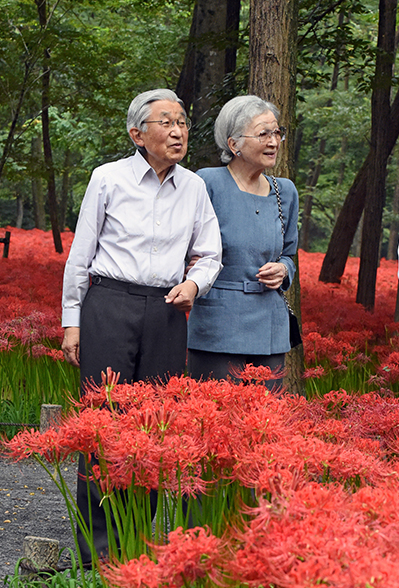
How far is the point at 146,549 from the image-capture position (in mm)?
1883

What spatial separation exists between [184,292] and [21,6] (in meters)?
13.3

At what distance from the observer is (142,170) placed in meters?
2.91

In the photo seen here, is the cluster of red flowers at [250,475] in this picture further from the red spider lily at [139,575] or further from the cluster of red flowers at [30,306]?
the cluster of red flowers at [30,306]

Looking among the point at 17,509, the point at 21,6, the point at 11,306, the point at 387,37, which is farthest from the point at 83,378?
the point at 21,6

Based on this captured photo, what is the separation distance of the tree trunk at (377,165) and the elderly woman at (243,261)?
6.91 m

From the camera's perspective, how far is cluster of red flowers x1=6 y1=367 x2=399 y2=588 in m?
1.27

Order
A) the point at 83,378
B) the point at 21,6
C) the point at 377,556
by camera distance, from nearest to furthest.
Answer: the point at 377,556 → the point at 83,378 → the point at 21,6

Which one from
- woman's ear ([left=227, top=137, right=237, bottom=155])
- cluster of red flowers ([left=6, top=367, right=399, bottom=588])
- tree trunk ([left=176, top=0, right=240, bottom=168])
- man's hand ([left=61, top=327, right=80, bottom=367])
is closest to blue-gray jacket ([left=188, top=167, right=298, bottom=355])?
woman's ear ([left=227, top=137, right=237, bottom=155])

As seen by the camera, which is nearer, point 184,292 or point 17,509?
point 184,292

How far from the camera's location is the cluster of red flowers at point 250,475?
1.27m

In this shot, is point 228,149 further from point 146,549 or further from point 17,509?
point 17,509

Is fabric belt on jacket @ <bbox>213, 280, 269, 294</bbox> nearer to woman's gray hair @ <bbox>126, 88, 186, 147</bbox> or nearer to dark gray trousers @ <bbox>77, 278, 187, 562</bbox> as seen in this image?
dark gray trousers @ <bbox>77, 278, 187, 562</bbox>

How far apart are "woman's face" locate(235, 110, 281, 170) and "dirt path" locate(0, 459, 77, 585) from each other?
6.35 feet

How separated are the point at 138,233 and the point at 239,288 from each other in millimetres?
553
